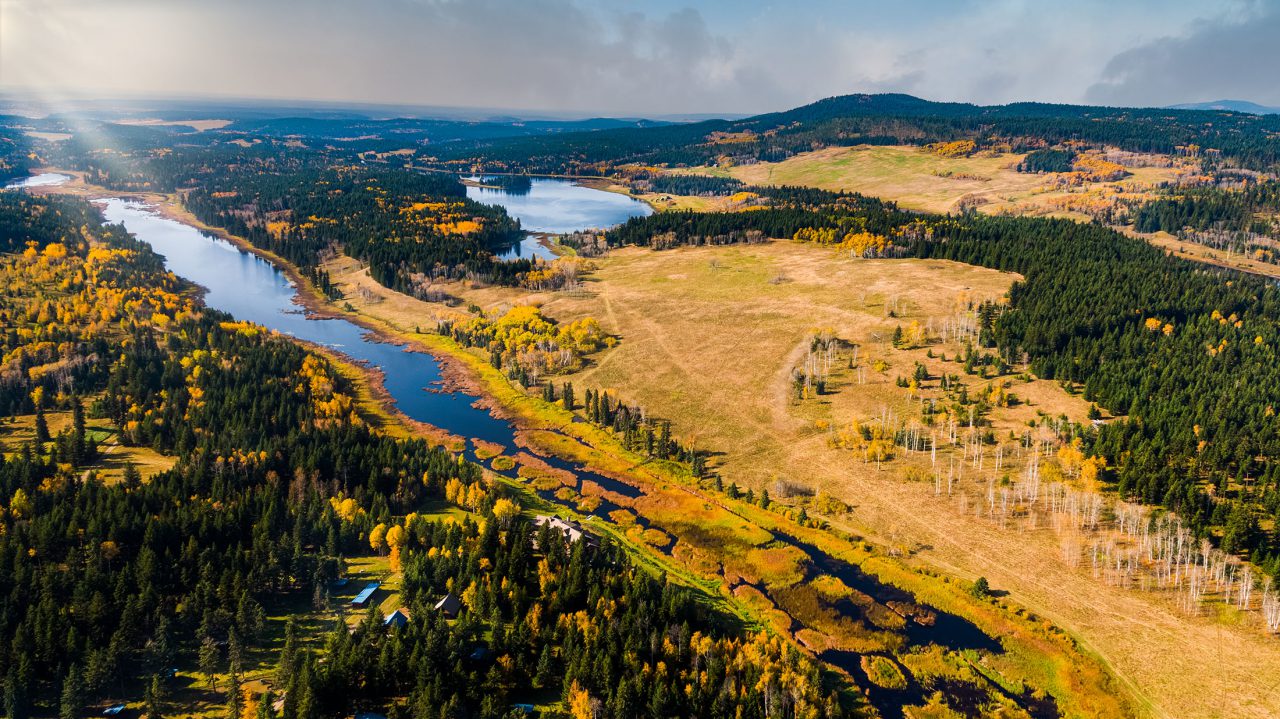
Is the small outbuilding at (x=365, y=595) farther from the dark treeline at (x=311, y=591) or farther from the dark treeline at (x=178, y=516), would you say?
the dark treeline at (x=178, y=516)

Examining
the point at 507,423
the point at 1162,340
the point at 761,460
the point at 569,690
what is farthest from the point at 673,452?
the point at 1162,340

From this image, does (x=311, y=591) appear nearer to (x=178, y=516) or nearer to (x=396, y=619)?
(x=396, y=619)

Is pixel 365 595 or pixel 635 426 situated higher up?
pixel 635 426

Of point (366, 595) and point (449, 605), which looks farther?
point (366, 595)

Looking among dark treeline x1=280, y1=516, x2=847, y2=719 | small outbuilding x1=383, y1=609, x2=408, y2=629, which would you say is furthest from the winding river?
small outbuilding x1=383, y1=609, x2=408, y2=629

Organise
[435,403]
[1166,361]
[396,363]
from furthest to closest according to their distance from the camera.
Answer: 1. [396,363]
2. [435,403]
3. [1166,361]

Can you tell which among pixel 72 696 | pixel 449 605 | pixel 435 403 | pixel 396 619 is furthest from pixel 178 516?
pixel 435 403
